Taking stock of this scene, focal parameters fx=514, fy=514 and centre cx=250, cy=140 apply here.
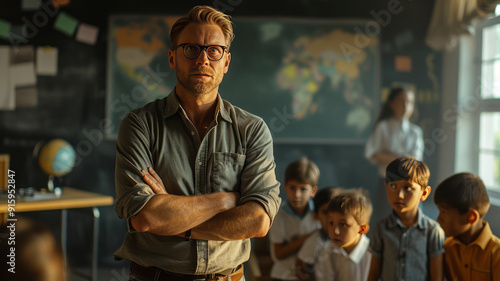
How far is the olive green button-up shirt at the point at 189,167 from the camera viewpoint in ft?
5.07

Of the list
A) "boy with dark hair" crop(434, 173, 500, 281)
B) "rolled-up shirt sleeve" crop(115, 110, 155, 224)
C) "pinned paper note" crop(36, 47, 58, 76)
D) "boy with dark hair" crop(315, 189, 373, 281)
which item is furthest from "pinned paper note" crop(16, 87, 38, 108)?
"boy with dark hair" crop(434, 173, 500, 281)

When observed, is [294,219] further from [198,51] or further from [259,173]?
[198,51]

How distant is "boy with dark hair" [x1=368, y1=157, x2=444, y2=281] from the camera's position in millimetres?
2115

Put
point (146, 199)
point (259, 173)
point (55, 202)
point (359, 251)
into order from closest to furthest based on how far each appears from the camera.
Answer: point (146, 199)
point (259, 173)
point (359, 251)
point (55, 202)

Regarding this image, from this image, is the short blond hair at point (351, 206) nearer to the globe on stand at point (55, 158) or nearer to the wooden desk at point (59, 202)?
the wooden desk at point (59, 202)

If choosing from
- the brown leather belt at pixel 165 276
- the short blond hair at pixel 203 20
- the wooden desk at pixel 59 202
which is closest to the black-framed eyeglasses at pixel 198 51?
the short blond hair at pixel 203 20

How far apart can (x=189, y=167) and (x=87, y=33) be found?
119 inches

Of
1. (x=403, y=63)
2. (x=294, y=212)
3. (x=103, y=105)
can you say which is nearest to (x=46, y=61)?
(x=103, y=105)

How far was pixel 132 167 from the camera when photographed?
1.54 metres

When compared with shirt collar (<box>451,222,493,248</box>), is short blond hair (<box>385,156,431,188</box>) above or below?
above

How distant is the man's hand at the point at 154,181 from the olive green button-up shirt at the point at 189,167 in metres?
0.02

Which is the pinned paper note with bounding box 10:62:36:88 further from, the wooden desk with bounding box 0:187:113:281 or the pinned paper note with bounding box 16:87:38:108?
the wooden desk with bounding box 0:187:113:281

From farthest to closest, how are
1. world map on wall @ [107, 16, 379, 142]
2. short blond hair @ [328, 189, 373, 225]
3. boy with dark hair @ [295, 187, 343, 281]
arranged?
world map on wall @ [107, 16, 379, 142] → boy with dark hair @ [295, 187, 343, 281] → short blond hair @ [328, 189, 373, 225]

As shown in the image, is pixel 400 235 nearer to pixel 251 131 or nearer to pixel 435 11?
pixel 251 131
